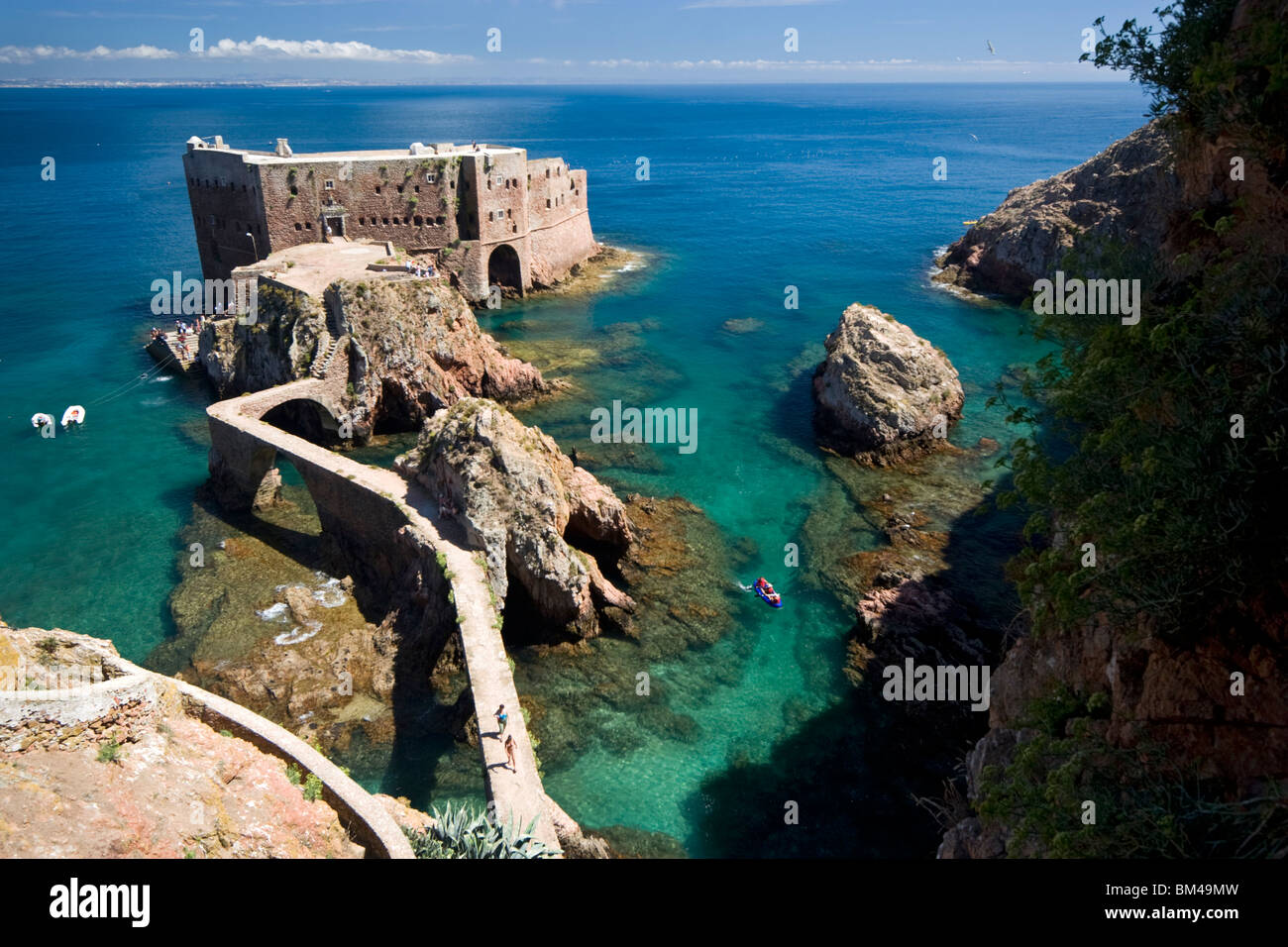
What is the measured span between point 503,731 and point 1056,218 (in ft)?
191

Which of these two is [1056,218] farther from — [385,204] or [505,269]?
[385,204]

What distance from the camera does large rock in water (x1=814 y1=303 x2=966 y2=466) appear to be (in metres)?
36.0

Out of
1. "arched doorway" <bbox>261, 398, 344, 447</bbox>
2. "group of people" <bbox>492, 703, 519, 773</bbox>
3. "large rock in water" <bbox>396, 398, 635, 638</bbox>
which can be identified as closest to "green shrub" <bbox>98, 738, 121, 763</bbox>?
"group of people" <bbox>492, 703, 519, 773</bbox>

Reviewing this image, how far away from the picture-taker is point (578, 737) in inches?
848

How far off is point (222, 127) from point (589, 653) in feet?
690

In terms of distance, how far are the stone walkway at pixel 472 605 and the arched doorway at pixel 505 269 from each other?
26977mm

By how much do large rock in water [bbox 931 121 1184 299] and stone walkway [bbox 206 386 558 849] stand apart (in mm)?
47343

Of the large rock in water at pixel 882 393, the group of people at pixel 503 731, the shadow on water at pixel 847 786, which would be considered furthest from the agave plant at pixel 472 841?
the large rock in water at pixel 882 393

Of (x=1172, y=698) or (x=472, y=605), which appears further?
(x=472, y=605)

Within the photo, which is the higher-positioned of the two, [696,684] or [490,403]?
[490,403]

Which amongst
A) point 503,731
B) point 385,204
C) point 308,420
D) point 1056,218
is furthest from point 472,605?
point 1056,218

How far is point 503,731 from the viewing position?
17.5 metres
